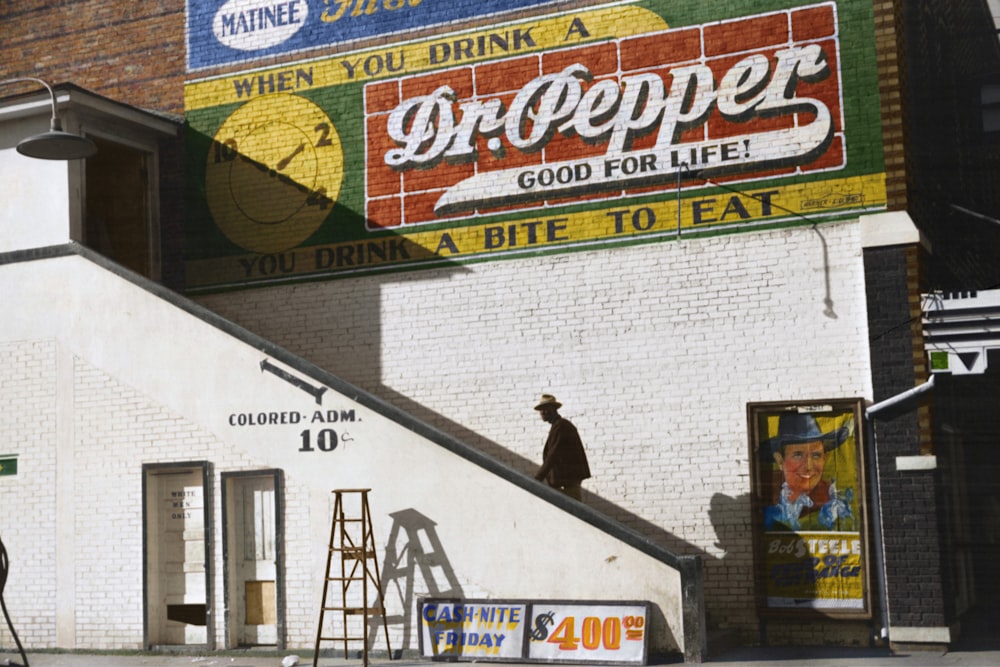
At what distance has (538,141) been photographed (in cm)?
1462

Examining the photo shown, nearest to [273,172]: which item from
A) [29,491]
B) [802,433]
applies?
[29,491]

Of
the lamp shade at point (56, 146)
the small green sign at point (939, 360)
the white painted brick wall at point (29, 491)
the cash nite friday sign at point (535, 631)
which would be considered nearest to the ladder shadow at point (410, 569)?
the cash nite friday sign at point (535, 631)

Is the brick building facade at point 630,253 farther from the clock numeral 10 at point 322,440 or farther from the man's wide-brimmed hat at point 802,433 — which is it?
the clock numeral 10 at point 322,440

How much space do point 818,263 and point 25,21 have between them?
1216 centimetres

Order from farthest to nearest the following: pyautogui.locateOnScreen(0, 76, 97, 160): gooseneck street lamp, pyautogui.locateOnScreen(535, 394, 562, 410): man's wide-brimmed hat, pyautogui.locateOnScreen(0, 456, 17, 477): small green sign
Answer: pyautogui.locateOnScreen(0, 456, 17, 477): small green sign, pyautogui.locateOnScreen(0, 76, 97, 160): gooseneck street lamp, pyautogui.locateOnScreen(535, 394, 562, 410): man's wide-brimmed hat

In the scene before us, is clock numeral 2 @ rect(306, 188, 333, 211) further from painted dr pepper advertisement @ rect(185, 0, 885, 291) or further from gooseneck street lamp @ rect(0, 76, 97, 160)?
gooseneck street lamp @ rect(0, 76, 97, 160)

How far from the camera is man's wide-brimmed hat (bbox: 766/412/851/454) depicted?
12.8 metres

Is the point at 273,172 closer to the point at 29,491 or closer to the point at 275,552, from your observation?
the point at 29,491

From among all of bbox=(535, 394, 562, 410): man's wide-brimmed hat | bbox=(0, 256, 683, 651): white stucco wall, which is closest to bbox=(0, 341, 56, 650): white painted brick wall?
bbox=(0, 256, 683, 651): white stucco wall

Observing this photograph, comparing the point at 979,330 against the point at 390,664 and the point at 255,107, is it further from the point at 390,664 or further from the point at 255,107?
the point at 255,107

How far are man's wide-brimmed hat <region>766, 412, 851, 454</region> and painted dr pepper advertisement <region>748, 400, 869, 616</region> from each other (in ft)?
0.03

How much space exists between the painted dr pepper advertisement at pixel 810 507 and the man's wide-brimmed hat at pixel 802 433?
10 mm

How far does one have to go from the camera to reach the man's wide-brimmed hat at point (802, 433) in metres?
12.8

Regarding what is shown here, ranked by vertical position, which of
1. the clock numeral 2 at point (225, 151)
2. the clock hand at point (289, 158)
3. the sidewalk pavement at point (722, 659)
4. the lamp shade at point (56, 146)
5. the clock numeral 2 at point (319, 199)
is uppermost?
the clock numeral 2 at point (225, 151)
